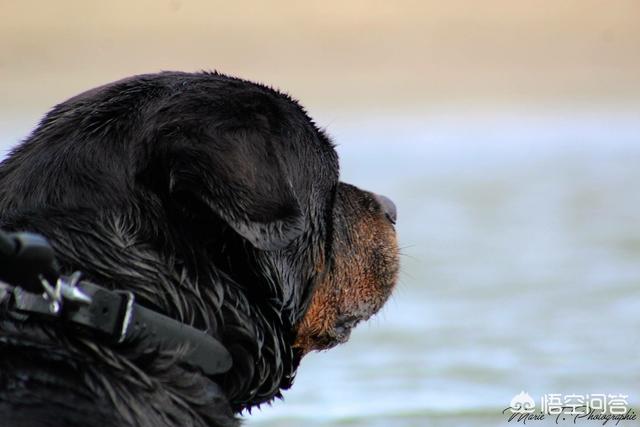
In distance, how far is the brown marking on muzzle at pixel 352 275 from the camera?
12.0 ft

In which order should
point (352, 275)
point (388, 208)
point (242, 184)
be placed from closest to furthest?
1. point (242, 184)
2. point (352, 275)
3. point (388, 208)

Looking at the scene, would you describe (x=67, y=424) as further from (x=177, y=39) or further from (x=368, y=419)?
(x=177, y=39)

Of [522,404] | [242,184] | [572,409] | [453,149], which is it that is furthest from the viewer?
[453,149]

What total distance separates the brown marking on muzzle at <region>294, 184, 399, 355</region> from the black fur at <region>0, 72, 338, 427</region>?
9.2 inches

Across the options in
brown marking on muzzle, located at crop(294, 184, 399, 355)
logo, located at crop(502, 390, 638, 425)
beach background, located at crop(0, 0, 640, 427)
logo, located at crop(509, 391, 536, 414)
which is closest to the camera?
brown marking on muzzle, located at crop(294, 184, 399, 355)

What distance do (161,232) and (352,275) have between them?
0.79 metres

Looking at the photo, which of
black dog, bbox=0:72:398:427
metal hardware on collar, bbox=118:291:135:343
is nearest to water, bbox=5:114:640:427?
black dog, bbox=0:72:398:427

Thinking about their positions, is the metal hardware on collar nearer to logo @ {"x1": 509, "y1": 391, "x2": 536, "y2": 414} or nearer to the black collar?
the black collar

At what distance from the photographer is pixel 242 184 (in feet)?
10.3

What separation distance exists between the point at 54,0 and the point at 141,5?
3.49ft

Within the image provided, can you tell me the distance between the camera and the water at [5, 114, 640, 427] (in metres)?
5.77

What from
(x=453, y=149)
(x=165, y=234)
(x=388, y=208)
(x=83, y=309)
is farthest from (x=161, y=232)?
(x=453, y=149)

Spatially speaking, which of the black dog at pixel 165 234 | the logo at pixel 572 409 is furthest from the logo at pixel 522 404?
the black dog at pixel 165 234

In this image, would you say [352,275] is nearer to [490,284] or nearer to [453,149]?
[490,284]
